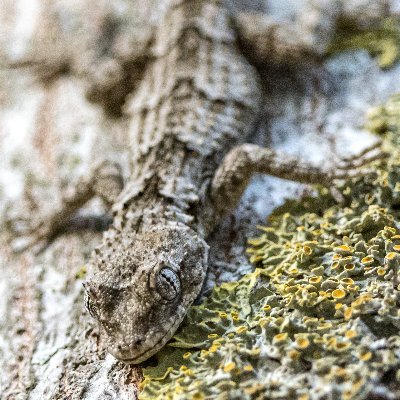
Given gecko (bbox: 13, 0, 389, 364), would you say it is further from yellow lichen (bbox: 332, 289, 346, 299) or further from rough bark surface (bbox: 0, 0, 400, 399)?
yellow lichen (bbox: 332, 289, 346, 299)

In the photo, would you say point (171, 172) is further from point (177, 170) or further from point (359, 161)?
point (359, 161)

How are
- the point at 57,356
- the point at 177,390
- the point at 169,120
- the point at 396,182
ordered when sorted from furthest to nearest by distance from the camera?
the point at 169,120 < the point at 396,182 < the point at 57,356 < the point at 177,390

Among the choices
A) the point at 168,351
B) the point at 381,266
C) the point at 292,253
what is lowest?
the point at 168,351

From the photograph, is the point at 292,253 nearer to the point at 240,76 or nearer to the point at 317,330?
the point at 317,330

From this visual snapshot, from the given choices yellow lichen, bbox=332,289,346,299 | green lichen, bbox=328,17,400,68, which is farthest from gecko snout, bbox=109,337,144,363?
green lichen, bbox=328,17,400,68

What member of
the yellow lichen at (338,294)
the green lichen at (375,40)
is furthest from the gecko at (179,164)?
the yellow lichen at (338,294)

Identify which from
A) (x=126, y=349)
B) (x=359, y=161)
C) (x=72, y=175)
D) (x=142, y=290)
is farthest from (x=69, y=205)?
(x=359, y=161)

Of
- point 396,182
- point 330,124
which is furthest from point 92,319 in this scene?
point 330,124
